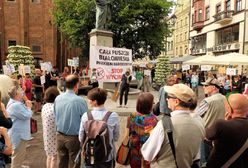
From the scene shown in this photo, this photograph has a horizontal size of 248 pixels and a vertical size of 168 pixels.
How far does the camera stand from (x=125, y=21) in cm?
2706

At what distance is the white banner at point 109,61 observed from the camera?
7.99 meters

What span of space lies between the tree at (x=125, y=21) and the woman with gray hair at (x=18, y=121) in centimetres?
2242

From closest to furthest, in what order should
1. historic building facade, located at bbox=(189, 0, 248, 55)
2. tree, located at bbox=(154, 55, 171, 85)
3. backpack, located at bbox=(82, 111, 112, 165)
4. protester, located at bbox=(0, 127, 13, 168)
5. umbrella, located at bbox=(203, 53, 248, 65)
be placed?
protester, located at bbox=(0, 127, 13, 168), backpack, located at bbox=(82, 111, 112, 165), umbrella, located at bbox=(203, 53, 248, 65), tree, located at bbox=(154, 55, 171, 85), historic building facade, located at bbox=(189, 0, 248, 55)

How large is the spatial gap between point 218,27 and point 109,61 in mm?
35115

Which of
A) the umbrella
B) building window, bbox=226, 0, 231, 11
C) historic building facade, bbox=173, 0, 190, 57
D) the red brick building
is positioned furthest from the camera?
historic building facade, bbox=173, 0, 190, 57

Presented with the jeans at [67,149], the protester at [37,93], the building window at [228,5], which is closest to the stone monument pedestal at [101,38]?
the protester at [37,93]

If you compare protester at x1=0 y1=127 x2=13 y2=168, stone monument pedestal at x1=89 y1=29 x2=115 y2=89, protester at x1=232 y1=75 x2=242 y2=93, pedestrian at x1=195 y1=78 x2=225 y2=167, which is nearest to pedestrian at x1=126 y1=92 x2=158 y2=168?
pedestrian at x1=195 y1=78 x2=225 y2=167

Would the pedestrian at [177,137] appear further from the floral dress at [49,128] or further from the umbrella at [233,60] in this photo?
the umbrella at [233,60]

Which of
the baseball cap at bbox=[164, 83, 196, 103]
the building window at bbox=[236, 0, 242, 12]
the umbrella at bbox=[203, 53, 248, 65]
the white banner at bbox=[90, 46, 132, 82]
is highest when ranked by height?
the building window at bbox=[236, 0, 242, 12]

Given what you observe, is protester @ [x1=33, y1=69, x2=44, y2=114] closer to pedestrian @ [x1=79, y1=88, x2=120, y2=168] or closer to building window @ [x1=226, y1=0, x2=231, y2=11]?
pedestrian @ [x1=79, y1=88, x2=120, y2=168]

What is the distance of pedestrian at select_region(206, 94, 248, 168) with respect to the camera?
9.46ft

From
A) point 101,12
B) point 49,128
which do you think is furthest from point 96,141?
point 101,12

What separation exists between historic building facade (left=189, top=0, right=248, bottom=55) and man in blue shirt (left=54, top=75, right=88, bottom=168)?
1278 inches

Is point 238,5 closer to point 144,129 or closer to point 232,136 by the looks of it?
point 144,129
